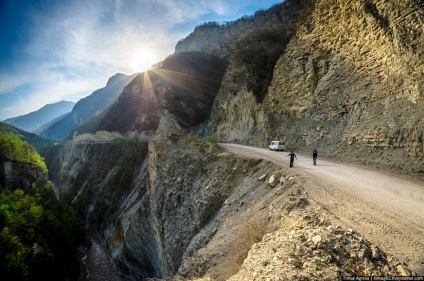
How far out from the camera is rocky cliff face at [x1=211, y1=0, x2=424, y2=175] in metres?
15.2

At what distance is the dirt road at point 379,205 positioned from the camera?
24.2ft

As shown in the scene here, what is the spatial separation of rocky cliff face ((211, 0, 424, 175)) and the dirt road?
107 inches

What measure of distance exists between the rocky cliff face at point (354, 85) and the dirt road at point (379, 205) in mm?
2713

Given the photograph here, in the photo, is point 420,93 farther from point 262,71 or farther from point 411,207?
point 262,71

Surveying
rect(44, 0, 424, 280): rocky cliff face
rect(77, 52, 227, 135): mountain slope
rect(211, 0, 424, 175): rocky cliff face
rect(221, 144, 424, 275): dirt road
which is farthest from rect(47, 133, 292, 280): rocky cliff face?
rect(77, 52, 227, 135): mountain slope

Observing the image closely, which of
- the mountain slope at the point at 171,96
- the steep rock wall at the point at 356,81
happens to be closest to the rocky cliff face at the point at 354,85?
the steep rock wall at the point at 356,81

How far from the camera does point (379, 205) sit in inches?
395

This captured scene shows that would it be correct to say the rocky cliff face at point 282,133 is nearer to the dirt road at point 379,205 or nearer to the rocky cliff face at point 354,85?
the rocky cliff face at point 354,85

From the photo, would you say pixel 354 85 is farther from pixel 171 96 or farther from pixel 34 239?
pixel 171 96

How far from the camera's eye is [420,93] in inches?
576

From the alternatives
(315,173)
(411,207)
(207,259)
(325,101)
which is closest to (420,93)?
(315,173)

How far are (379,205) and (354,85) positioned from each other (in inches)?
531

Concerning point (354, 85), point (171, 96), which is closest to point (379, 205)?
point (354, 85)

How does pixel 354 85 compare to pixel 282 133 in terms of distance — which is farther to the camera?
pixel 282 133
